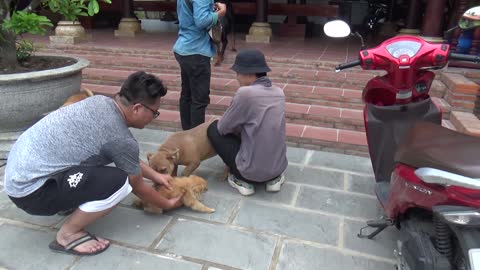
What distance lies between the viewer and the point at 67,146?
2156 millimetres

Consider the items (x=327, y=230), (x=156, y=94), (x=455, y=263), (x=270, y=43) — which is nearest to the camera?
(x=455, y=263)

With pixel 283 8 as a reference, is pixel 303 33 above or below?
below

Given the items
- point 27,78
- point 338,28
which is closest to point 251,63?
point 338,28

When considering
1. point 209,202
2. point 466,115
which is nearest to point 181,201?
point 209,202

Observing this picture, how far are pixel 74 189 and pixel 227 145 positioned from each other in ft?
4.14

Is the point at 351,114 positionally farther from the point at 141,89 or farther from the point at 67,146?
the point at 67,146

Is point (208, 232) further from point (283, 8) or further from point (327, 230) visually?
point (283, 8)

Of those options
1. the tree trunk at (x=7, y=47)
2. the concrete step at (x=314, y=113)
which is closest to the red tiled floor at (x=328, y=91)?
the concrete step at (x=314, y=113)

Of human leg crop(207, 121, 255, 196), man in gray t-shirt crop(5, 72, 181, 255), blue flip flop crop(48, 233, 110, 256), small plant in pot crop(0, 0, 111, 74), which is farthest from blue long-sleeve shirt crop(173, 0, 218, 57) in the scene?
blue flip flop crop(48, 233, 110, 256)

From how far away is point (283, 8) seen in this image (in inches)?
356

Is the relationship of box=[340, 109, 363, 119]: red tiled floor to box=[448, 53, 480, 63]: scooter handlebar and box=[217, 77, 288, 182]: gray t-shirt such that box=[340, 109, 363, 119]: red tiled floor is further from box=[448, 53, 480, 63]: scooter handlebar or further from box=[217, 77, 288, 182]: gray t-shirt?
box=[448, 53, 480, 63]: scooter handlebar

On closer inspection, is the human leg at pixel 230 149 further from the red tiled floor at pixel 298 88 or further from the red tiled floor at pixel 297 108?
the red tiled floor at pixel 298 88

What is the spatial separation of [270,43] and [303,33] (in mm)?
1518

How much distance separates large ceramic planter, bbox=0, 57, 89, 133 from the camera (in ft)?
11.4
